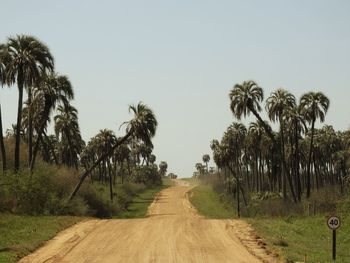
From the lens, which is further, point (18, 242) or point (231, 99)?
point (231, 99)

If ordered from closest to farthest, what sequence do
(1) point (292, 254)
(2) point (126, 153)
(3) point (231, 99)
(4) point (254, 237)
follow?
(1) point (292, 254), (4) point (254, 237), (3) point (231, 99), (2) point (126, 153)

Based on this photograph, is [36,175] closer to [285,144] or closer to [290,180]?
[290,180]

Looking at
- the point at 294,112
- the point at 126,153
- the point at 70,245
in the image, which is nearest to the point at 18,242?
the point at 70,245

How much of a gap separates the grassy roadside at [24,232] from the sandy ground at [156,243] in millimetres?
508

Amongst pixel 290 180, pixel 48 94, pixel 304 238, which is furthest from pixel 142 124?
pixel 304 238

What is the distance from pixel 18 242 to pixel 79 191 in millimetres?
27021

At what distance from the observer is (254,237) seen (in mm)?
24469

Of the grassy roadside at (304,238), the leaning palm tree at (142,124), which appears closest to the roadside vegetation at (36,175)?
the leaning palm tree at (142,124)

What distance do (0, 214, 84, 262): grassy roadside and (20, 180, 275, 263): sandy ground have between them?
508mm

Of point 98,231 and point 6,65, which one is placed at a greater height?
point 6,65

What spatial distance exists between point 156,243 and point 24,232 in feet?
25.9

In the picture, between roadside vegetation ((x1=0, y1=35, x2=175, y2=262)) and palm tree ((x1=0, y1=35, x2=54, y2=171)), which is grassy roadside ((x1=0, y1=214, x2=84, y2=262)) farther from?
palm tree ((x1=0, y1=35, x2=54, y2=171))

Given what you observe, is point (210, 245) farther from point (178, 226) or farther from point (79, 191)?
point (79, 191)

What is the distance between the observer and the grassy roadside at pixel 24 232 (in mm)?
20555
